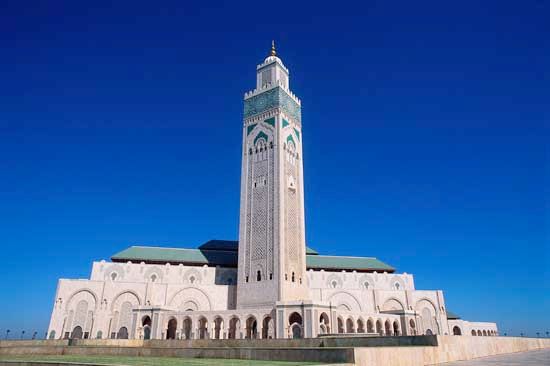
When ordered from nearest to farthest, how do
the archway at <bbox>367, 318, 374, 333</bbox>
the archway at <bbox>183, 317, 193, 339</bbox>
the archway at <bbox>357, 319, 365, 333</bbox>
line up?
the archway at <bbox>357, 319, 365, 333</bbox> < the archway at <bbox>367, 318, 374, 333</bbox> < the archway at <bbox>183, 317, 193, 339</bbox>

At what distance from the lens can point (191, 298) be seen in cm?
3397

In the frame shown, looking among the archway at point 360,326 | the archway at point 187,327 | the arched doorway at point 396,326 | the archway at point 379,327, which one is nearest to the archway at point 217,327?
the archway at point 187,327

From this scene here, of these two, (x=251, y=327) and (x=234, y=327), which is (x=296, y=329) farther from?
(x=234, y=327)

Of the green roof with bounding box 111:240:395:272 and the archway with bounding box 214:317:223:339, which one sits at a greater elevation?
the green roof with bounding box 111:240:395:272

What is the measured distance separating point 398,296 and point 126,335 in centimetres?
2406

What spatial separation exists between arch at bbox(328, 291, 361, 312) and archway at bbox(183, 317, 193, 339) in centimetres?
1260

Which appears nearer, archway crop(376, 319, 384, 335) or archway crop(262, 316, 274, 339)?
archway crop(262, 316, 274, 339)

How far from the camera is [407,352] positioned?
25.3ft

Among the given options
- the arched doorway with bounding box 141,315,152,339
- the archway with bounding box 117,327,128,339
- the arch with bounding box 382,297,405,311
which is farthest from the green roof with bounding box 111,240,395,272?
the arched doorway with bounding box 141,315,152,339

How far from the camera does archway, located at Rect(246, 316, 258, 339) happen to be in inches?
1142

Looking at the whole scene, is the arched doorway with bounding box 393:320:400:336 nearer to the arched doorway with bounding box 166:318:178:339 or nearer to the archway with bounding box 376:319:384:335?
the archway with bounding box 376:319:384:335

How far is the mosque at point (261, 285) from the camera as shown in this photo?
29219mm

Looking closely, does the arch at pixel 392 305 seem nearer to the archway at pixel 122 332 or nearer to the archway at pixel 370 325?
the archway at pixel 370 325

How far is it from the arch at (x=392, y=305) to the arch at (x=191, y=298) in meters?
16.1
